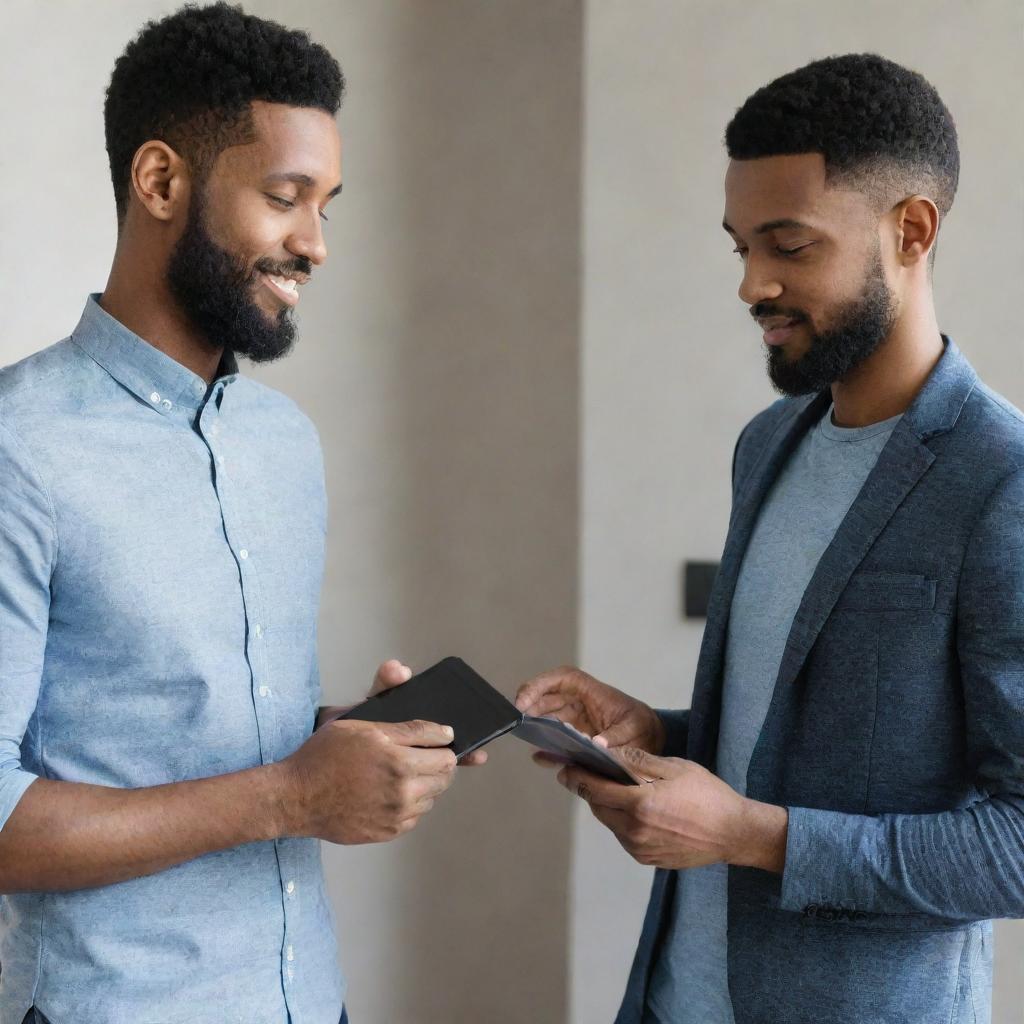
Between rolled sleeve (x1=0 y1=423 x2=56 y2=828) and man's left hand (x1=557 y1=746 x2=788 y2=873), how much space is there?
608 mm

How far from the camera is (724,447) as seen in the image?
2.08m

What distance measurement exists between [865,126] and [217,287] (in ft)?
2.45

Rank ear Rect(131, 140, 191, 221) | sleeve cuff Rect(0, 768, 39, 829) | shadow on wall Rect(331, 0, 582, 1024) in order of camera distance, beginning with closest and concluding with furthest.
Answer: sleeve cuff Rect(0, 768, 39, 829) → ear Rect(131, 140, 191, 221) → shadow on wall Rect(331, 0, 582, 1024)

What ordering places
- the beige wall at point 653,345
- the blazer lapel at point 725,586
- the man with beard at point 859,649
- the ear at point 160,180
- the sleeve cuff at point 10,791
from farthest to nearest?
the beige wall at point 653,345 < the blazer lapel at point 725,586 < the ear at point 160,180 < the man with beard at point 859,649 < the sleeve cuff at point 10,791

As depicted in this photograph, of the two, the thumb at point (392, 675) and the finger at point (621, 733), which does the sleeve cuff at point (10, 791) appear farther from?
the finger at point (621, 733)

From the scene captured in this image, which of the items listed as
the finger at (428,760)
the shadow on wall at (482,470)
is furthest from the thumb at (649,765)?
the shadow on wall at (482,470)

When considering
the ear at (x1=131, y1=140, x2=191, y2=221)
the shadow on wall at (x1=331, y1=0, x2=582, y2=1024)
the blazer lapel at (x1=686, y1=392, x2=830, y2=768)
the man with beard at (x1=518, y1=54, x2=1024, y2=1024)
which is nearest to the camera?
the man with beard at (x1=518, y1=54, x2=1024, y2=1024)

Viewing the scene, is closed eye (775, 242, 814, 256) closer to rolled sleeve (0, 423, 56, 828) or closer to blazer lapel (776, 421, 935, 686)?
blazer lapel (776, 421, 935, 686)

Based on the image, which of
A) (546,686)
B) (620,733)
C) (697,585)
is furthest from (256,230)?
(697,585)

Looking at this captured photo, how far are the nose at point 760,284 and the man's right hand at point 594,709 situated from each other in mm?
544

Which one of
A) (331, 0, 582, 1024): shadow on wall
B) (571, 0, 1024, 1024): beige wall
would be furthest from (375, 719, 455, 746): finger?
(331, 0, 582, 1024): shadow on wall

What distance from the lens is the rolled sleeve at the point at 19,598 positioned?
1.06 metres

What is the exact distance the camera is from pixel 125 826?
1076 mm

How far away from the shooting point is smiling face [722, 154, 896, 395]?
1.29 meters
